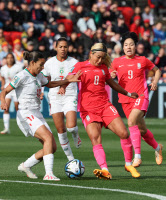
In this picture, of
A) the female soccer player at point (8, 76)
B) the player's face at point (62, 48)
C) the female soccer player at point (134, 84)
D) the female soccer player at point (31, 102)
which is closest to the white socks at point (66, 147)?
the female soccer player at point (134, 84)

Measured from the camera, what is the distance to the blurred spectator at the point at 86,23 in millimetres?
25750

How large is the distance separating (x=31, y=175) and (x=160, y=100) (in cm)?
1322

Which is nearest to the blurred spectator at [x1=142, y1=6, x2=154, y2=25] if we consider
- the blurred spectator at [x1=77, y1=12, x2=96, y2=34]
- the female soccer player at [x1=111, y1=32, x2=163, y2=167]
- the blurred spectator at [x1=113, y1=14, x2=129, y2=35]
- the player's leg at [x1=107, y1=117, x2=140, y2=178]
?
the blurred spectator at [x1=113, y1=14, x2=129, y2=35]

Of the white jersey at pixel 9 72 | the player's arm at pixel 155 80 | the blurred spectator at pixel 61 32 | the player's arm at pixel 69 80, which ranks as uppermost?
the blurred spectator at pixel 61 32

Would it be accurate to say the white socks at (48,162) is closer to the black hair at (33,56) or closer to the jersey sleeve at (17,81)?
the jersey sleeve at (17,81)

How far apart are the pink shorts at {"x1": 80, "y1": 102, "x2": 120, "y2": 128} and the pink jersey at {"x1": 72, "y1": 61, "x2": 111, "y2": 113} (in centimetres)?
6

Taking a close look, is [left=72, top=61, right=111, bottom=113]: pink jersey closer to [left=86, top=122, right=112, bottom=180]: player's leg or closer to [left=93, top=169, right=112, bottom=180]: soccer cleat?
[left=86, top=122, right=112, bottom=180]: player's leg

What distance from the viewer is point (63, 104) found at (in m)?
11.1

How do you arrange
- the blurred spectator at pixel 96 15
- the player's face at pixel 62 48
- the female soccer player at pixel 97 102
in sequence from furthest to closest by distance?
the blurred spectator at pixel 96 15, the player's face at pixel 62 48, the female soccer player at pixel 97 102

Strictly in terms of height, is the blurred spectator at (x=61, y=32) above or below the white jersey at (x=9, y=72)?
above

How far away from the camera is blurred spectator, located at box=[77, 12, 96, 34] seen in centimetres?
2575

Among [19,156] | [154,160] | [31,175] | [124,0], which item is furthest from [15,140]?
[124,0]

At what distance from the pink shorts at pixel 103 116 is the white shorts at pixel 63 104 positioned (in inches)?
65.2

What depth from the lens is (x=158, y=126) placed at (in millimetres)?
19406
